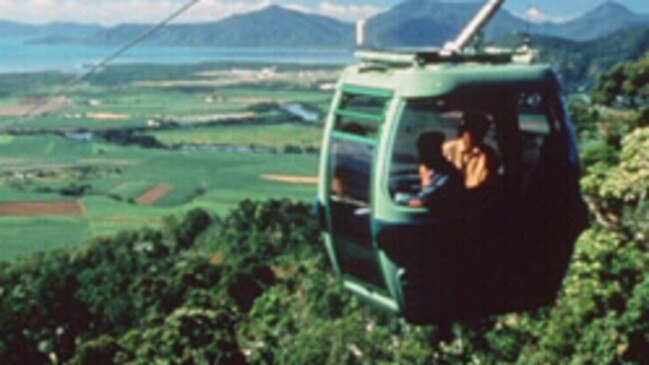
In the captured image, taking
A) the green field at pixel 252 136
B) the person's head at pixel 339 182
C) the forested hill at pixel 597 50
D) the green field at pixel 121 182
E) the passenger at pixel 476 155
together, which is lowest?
the green field at pixel 252 136

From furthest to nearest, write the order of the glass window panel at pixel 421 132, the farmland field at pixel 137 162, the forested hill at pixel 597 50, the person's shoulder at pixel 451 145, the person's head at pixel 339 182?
1. the forested hill at pixel 597 50
2. the farmland field at pixel 137 162
3. the person's head at pixel 339 182
4. the person's shoulder at pixel 451 145
5. the glass window panel at pixel 421 132

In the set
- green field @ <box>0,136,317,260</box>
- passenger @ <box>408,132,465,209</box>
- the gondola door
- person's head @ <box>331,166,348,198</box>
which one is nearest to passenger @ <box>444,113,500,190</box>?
passenger @ <box>408,132,465,209</box>

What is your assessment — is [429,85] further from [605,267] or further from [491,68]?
[605,267]

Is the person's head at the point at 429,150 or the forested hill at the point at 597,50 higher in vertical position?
the person's head at the point at 429,150

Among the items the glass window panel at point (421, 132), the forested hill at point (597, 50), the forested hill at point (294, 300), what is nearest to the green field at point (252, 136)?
the forested hill at point (597, 50)

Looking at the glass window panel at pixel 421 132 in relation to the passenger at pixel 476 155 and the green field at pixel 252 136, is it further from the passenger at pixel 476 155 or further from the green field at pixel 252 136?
the green field at pixel 252 136

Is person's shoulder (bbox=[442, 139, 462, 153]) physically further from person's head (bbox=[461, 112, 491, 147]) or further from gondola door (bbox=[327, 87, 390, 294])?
gondola door (bbox=[327, 87, 390, 294])
